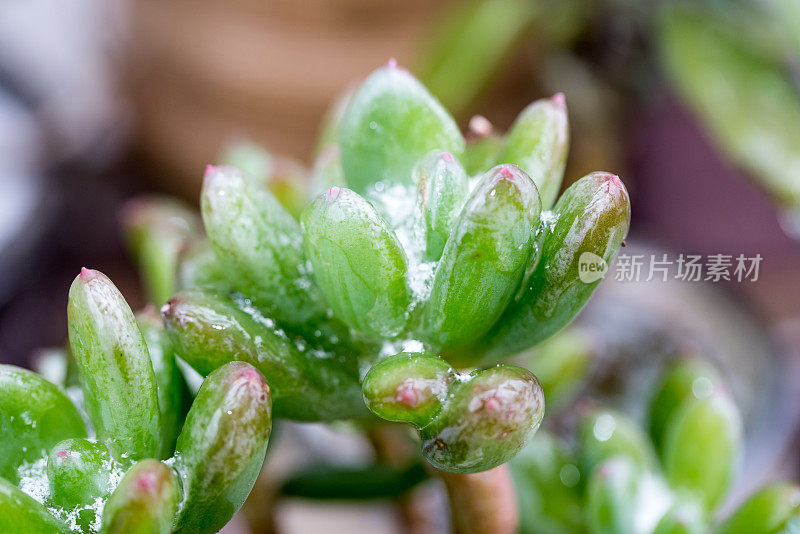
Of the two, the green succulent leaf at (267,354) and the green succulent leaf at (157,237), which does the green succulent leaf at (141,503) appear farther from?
the green succulent leaf at (157,237)

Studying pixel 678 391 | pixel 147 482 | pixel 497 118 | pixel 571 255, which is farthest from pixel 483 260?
pixel 497 118

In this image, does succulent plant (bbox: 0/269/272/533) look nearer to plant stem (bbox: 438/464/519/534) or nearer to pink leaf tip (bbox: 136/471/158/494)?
pink leaf tip (bbox: 136/471/158/494)

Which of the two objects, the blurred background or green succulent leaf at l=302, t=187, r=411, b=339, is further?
the blurred background

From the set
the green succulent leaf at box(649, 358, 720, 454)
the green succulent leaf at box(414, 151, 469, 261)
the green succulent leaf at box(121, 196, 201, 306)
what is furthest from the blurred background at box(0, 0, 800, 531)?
the green succulent leaf at box(414, 151, 469, 261)

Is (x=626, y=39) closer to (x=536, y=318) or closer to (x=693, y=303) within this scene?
(x=693, y=303)

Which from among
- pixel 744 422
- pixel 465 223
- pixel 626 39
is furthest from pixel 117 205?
pixel 465 223

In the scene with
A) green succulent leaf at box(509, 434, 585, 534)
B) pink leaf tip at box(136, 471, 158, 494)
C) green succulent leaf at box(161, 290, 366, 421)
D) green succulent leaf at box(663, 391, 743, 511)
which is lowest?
pink leaf tip at box(136, 471, 158, 494)

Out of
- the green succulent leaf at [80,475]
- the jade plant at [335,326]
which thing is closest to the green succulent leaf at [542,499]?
the jade plant at [335,326]

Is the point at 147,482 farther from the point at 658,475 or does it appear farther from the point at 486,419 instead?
the point at 658,475
